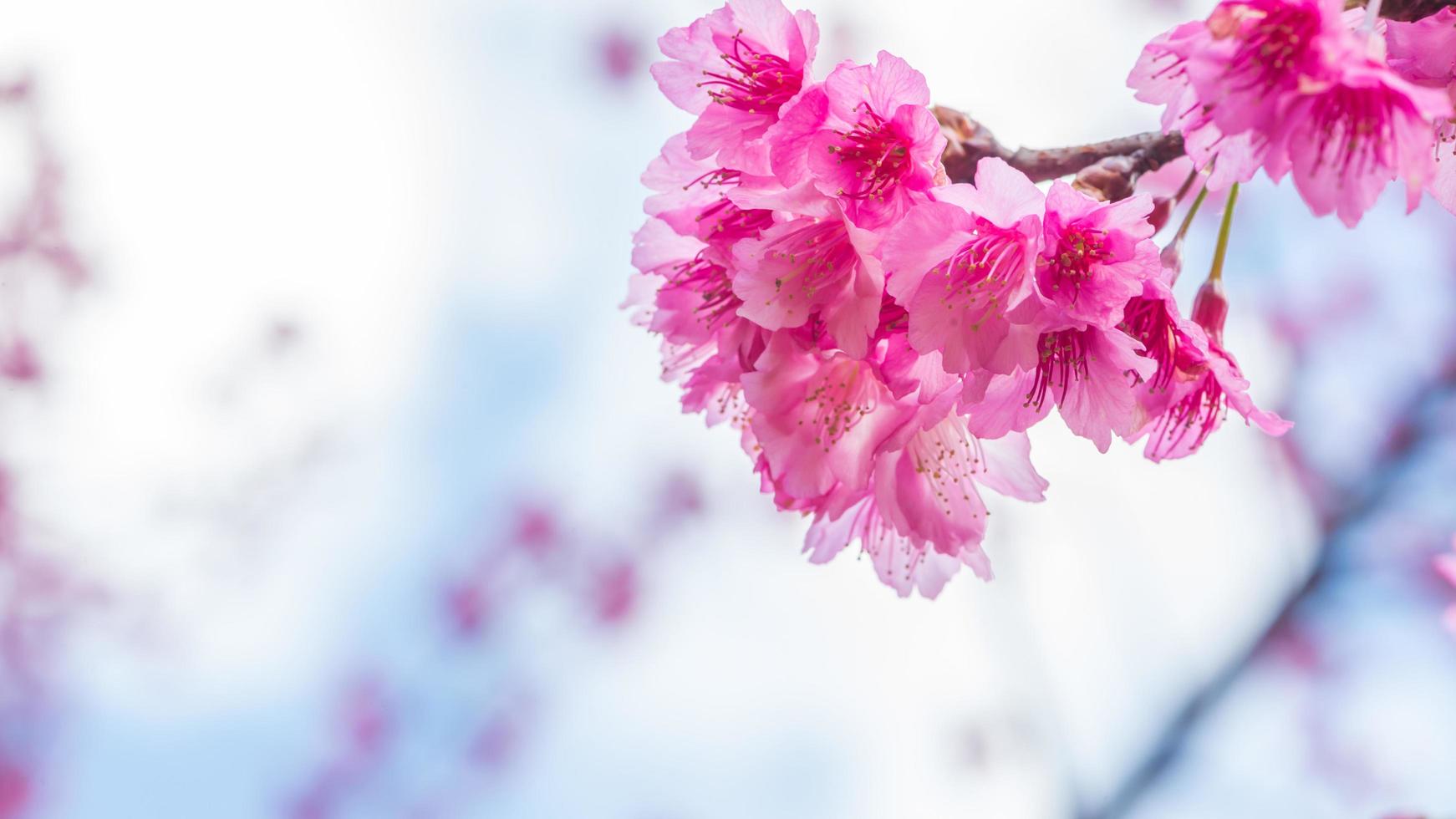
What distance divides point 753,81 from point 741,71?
0.01m

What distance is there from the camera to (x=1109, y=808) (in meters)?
2.19

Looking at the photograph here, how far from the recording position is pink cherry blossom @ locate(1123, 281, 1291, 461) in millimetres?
563

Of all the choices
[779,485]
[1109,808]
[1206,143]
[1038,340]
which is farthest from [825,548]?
[1109,808]

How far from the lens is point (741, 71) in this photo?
627 millimetres

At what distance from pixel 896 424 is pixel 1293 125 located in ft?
0.87

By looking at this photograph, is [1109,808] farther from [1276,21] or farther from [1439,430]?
[1276,21]

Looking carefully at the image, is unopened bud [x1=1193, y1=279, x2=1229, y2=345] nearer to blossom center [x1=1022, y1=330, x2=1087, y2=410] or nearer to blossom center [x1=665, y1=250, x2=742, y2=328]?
blossom center [x1=1022, y1=330, x2=1087, y2=410]

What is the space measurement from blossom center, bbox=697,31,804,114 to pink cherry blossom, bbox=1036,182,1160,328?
19cm

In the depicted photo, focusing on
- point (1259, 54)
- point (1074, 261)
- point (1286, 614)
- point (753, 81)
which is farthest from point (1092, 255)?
point (1286, 614)

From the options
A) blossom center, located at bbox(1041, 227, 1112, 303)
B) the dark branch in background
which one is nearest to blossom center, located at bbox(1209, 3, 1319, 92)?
blossom center, located at bbox(1041, 227, 1112, 303)

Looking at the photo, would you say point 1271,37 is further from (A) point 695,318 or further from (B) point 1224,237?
(A) point 695,318

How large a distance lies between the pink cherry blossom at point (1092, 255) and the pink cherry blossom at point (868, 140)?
8cm

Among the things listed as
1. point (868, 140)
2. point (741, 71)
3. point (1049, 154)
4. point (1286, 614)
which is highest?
point (741, 71)

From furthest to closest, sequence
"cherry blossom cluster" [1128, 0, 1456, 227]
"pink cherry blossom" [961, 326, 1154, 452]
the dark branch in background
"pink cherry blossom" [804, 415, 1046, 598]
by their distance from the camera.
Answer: the dark branch in background
"pink cherry blossom" [804, 415, 1046, 598]
"pink cherry blossom" [961, 326, 1154, 452]
"cherry blossom cluster" [1128, 0, 1456, 227]
